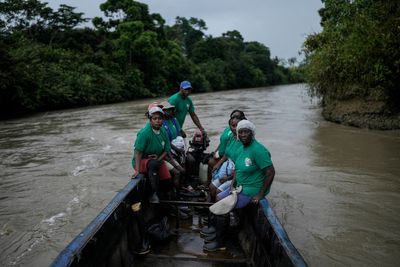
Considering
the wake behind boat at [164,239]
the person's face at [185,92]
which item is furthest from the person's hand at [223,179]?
the person's face at [185,92]

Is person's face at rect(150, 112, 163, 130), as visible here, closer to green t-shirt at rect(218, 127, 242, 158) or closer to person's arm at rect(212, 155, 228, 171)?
green t-shirt at rect(218, 127, 242, 158)

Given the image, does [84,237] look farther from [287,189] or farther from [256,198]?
[287,189]

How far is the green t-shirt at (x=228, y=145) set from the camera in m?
4.94

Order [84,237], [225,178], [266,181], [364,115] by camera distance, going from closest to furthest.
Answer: [84,237] < [266,181] < [225,178] < [364,115]

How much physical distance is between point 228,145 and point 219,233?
1582 mm

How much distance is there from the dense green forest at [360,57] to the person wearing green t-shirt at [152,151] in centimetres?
929

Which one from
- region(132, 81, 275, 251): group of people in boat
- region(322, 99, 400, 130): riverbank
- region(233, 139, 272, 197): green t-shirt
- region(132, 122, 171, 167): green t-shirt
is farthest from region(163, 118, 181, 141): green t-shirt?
region(322, 99, 400, 130): riverbank

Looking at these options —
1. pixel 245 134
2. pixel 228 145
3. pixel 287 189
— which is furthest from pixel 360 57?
pixel 245 134

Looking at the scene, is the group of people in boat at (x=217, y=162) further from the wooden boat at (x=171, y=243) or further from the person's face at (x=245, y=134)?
the wooden boat at (x=171, y=243)

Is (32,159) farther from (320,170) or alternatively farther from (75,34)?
(75,34)

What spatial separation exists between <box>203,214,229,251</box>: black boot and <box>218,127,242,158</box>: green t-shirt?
1.00 meters

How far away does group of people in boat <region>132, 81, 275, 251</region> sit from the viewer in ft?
13.3

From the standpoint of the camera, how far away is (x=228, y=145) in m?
5.41

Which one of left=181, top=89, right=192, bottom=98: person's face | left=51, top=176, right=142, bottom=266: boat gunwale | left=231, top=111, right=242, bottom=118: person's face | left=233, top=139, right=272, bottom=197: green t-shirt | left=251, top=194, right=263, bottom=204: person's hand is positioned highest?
left=181, top=89, right=192, bottom=98: person's face
